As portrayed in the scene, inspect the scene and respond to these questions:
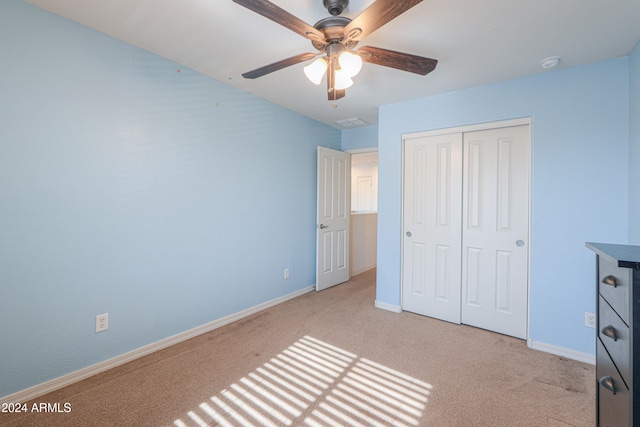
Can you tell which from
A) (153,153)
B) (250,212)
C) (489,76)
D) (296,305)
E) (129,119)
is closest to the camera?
(129,119)

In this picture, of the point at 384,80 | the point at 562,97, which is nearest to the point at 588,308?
the point at 562,97

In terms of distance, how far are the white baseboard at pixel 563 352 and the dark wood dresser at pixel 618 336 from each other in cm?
128

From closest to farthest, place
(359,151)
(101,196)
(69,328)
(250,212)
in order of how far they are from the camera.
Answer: (69,328) → (101,196) → (250,212) → (359,151)

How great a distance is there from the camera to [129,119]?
2.15 m

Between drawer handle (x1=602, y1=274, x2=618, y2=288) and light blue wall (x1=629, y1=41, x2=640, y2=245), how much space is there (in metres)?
1.29

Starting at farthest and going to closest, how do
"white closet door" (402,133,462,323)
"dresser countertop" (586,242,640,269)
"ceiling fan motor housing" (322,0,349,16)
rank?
"white closet door" (402,133,462,323) → "ceiling fan motor housing" (322,0,349,16) → "dresser countertop" (586,242,640,269)

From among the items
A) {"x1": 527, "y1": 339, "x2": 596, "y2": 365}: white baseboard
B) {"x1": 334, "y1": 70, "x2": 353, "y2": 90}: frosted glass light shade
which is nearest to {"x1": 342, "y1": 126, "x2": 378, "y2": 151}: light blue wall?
{"x1": 334, "y1": 70, "x2": 353, "y2": 90}: frosted glass light shade

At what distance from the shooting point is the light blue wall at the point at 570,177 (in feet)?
7.16

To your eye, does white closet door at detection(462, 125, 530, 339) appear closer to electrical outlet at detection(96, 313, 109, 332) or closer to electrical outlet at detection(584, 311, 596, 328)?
electrical outlet at detection(584, 311, 596, 328)

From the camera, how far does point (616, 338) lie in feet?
3.43

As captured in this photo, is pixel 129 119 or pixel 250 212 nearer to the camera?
pixel 129 119

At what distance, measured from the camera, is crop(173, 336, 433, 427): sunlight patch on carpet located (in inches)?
63.7

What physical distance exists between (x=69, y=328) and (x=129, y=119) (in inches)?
60.5

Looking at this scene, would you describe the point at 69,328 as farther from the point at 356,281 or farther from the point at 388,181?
the point at 356,281
